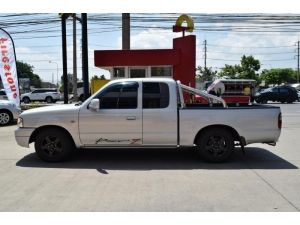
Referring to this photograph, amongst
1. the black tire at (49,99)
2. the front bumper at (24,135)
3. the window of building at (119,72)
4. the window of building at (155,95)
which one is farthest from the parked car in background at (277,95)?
the front bumper at (24,135)

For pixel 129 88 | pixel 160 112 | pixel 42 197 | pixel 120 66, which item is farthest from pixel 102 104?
pixel 120 66

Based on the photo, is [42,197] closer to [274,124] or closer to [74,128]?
[74,128]

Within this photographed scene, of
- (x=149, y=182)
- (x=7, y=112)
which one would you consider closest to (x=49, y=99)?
(x=7, y=112)

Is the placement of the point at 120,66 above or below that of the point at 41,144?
above

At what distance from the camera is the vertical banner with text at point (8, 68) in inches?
637

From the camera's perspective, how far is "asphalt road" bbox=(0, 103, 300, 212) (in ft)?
16.8

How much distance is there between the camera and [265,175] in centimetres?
677

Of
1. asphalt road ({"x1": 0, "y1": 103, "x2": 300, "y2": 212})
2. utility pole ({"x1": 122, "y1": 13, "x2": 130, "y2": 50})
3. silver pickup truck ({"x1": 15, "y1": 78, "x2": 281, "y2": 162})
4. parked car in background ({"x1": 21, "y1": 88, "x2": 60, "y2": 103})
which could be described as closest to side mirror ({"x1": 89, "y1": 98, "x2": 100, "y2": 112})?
silver pickup truck ({"x1": 15, "y1": 78, "x2": 281, "y2": 162})

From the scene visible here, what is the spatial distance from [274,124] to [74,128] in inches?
161

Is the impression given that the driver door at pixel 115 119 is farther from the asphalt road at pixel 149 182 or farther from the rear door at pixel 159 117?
the asphalt road at pixel 149 182

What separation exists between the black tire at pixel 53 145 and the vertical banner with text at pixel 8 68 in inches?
354

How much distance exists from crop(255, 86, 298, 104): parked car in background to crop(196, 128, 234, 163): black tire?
28136 mm

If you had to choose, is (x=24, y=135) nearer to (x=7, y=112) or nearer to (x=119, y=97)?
(x=119, y=97)

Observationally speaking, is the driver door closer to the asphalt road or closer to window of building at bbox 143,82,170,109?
window of building at bbox 143,82,170,109
